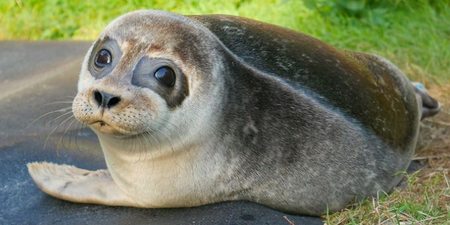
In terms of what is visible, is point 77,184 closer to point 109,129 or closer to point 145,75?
point 109,129

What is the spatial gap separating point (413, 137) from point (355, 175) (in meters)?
0.74

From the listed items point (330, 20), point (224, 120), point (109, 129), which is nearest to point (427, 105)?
point (224, 120)

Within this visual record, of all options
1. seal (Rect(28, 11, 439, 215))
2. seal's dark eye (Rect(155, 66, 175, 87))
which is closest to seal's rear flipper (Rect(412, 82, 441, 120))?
seal (Rect(28, 11, 439, 215))

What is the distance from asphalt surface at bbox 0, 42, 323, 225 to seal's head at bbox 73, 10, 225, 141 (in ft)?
1.49

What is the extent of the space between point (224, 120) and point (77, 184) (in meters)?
0.92

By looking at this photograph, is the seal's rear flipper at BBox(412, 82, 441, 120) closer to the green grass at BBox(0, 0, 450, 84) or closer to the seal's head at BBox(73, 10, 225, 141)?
the green grass at BBox(0, 0, 450, 84)

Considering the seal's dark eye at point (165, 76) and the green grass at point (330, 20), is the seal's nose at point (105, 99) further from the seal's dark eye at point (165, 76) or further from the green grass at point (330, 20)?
the green grass at point (330, 20)

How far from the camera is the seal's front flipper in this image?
3629 mm

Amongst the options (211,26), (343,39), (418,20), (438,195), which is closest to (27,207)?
(211,26)

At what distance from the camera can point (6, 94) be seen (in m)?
5.33

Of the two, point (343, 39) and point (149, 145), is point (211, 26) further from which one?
point (343, 39)

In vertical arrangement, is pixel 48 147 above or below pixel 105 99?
below

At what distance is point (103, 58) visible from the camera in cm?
325

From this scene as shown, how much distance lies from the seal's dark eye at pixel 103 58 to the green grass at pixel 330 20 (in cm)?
334
